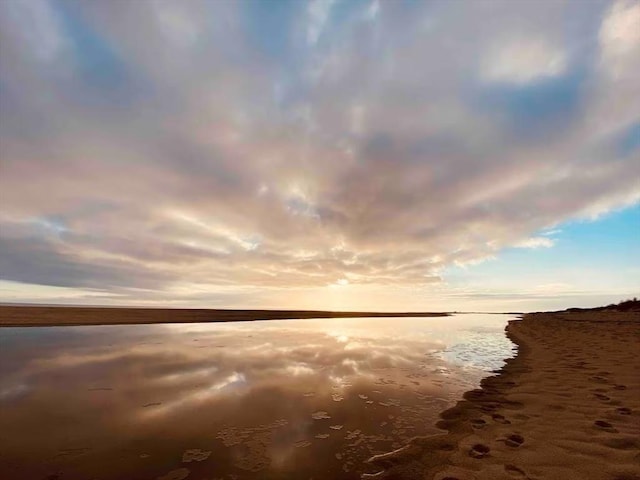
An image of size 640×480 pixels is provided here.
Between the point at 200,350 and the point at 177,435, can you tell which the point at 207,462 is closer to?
the point at 177,435

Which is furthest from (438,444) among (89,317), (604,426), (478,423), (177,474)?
(89,317)

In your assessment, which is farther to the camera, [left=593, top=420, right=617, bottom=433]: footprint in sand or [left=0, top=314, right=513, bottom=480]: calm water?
[left=593, top=420, right=617, bottom=433]: footprint in sand

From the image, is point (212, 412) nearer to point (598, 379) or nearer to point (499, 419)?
point (499, 419)

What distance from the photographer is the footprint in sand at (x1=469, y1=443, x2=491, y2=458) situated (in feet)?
15.8

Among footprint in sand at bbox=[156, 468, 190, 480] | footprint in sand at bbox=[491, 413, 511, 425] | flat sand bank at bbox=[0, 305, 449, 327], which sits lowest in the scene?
footprint in sand at bbox=[156, 468, 190, 480]

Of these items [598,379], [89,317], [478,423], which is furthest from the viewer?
[89,317]

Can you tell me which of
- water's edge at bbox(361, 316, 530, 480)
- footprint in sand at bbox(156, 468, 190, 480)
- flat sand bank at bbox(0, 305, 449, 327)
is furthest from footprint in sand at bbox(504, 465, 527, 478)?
flat sand bank at bbox(0, 305, 449, 327)

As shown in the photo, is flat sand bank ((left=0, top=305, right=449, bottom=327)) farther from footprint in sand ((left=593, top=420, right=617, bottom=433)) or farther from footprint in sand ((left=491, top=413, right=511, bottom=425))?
footprint in sand ((left=593, top=420, right=617, bottom=433))

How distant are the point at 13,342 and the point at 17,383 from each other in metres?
11.3

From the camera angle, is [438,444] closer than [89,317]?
Yes

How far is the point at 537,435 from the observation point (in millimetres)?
5453

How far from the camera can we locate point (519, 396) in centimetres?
798

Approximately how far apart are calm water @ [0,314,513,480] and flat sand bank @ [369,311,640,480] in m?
0.61

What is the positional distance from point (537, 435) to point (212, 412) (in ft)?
20.4
